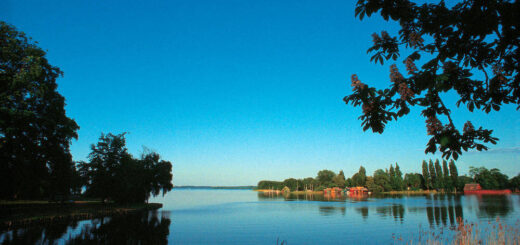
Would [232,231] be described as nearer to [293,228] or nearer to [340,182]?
[293,228]

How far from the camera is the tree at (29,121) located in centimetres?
2261

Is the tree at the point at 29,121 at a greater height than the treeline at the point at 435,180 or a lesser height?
greater

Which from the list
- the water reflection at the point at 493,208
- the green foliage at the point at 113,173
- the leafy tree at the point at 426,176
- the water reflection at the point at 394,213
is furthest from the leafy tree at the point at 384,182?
the green foliage at the point at 113,173

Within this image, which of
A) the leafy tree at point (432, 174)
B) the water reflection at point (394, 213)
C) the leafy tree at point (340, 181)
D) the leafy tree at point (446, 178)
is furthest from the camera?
the leafy tree at point (340, 181)

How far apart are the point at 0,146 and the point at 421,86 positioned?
2922cm

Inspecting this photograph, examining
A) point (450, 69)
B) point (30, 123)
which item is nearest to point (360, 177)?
point (30, 123)

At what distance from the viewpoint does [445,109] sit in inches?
174

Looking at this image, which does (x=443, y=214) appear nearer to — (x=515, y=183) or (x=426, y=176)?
(x=426, y=176)

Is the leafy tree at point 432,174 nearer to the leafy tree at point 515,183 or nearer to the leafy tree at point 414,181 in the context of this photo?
the leafy tree at point 414,181

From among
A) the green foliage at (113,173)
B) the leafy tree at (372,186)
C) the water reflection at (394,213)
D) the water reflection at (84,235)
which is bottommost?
the leafy tree at (372,186)

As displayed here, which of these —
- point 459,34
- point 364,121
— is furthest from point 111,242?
point 459,34

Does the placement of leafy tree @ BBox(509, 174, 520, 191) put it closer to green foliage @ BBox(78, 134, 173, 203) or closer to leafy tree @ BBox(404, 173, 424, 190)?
leafy tree @ BBox(404, 173, 424, 190)

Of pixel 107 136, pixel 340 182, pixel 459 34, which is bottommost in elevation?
pixel 340 182

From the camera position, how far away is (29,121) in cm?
2475
